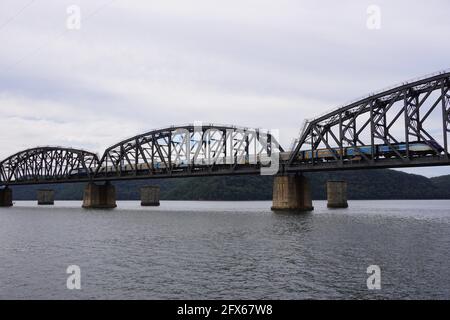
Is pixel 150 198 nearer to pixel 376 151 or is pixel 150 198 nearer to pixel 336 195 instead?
pixel 336 195

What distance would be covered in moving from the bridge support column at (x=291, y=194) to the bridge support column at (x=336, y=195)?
51.0 meters

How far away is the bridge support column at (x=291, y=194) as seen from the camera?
95.4m

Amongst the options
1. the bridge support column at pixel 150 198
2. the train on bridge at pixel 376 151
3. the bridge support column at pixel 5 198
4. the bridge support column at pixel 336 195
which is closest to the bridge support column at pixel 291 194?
the train on bridge at pixel 376 151

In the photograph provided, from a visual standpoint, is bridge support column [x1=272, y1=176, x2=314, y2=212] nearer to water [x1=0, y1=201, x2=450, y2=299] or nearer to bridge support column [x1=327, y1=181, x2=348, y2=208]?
water [x1=0, y1=201, x2=450, y2=299]

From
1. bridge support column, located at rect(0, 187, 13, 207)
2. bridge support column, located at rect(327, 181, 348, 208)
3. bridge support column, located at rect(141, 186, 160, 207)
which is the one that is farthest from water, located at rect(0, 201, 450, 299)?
bridge support column, located at rect(0, 187, 13, 207)

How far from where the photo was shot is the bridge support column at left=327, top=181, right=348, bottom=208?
481 ft

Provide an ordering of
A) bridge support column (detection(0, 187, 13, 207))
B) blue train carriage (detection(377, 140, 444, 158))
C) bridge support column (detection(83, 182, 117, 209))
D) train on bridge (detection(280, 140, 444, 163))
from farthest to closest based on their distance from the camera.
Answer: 1. bridge support column (detection(0, 187, 13, 207))
2. bridge support column (detection(83, 182, 117, 209))
3. train on bridge (detection(280, 140, 444, 163))
4. blue train carriage (detection(377, 140, 444, 158))

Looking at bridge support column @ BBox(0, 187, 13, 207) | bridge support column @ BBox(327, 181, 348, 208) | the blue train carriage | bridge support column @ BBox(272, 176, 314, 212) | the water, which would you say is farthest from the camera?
bridge support column @ BBox(0, 187, 13, 207)

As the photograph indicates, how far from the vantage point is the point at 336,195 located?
147500 millimetres

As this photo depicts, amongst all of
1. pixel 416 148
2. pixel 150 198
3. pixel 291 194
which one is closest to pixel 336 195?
pixel 291 194

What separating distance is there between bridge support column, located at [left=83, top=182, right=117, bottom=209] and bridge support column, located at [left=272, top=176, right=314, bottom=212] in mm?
70558
